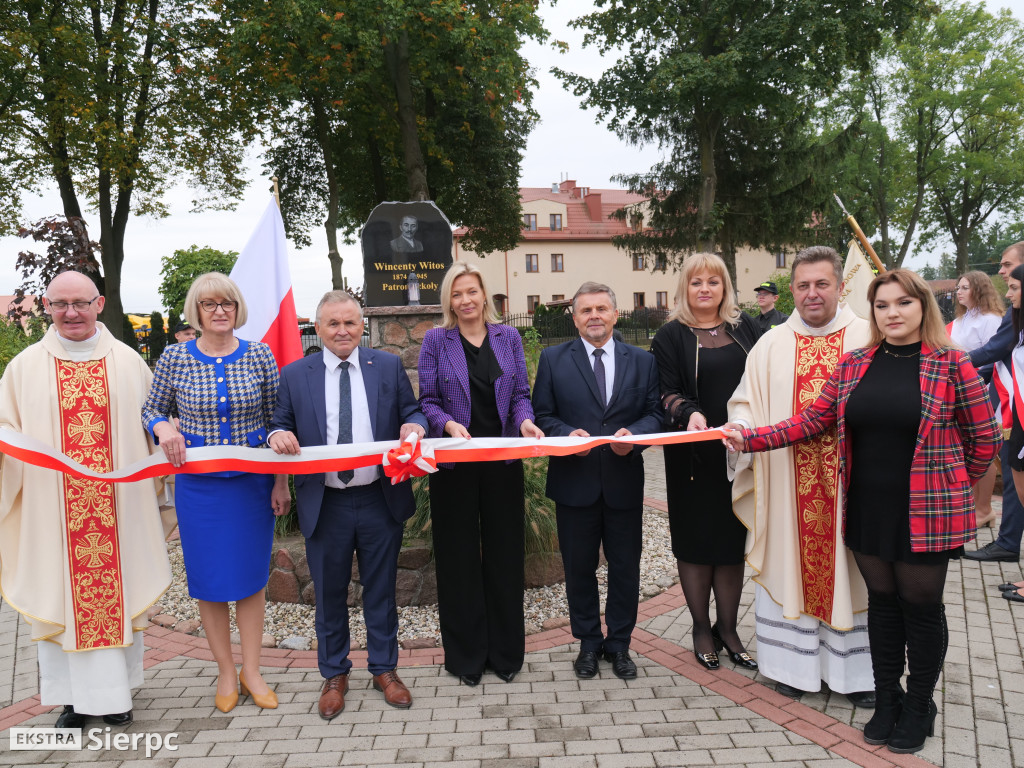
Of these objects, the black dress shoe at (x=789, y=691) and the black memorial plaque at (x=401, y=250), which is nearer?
the black dress shoe at (x=789, y=691)

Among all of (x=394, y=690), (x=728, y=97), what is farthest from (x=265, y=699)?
(x=728, y=97)

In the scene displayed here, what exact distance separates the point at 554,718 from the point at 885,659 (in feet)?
5.16

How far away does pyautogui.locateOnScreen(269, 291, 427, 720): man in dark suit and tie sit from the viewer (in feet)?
12.0

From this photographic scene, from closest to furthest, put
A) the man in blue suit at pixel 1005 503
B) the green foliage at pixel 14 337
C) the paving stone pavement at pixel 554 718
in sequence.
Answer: the paving stone pavement at pixel 554 718 → the man in blue suit at pixel 1005 503 → the green foliage at pixel 14 337

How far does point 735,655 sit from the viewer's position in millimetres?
4066

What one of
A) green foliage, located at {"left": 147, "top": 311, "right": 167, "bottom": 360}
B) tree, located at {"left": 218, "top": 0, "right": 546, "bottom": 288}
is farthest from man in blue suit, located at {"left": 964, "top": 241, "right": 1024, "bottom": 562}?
green foliage, located at {"left": 147, "top": 311, "right": 167, "bottom": 360}

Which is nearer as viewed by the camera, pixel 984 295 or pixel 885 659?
pixel 885 659

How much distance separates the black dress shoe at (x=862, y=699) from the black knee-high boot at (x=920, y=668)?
328 millimetres

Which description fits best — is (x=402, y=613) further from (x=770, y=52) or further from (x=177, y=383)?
(x=770, y=52)

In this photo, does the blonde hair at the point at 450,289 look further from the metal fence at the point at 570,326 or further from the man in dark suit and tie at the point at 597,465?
the metal fence at the point at 570,326

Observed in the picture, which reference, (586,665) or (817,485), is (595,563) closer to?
(586,665)

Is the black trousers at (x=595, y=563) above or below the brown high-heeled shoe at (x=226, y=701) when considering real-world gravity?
above

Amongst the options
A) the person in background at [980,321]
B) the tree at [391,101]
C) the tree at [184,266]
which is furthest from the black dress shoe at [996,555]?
the tree at [184,266]

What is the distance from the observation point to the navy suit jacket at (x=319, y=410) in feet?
12.0
